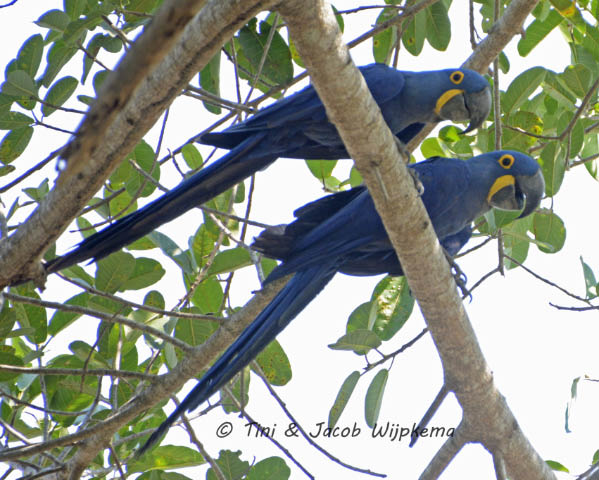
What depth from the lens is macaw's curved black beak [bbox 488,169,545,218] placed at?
3055 millimetres

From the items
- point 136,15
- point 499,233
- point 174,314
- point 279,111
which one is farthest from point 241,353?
point 136,15

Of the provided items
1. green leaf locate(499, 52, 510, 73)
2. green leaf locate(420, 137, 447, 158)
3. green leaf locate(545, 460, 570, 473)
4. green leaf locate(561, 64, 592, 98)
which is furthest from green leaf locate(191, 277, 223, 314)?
green leaf locate(499, 52, 510, 73)

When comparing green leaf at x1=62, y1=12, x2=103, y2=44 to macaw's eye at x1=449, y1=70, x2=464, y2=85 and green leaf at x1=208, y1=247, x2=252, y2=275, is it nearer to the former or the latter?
green leaf at x1=208, y1=247, x2=252, y2=275

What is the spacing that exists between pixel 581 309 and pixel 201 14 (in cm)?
196

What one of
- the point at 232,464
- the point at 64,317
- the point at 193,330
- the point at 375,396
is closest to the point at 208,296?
the point at 193,330

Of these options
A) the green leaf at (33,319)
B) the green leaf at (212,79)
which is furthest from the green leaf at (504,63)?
the green leaf at (33,319)

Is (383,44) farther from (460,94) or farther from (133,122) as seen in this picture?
(133,122)

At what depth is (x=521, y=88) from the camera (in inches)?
128

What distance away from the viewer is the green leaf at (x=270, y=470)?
110 inches

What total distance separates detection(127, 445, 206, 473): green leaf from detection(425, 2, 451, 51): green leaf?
223 centimetres

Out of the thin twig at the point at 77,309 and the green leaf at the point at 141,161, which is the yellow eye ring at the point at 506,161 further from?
the thin twig at the point at 77,309

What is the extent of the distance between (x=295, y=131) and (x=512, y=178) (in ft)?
3.23

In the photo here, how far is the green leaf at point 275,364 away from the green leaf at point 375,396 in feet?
1.35

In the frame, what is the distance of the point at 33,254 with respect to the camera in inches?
72.9
